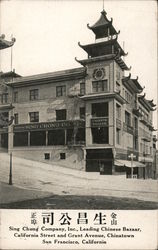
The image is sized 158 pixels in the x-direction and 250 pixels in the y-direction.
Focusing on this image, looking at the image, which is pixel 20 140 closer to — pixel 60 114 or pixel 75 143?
pixel 60 114

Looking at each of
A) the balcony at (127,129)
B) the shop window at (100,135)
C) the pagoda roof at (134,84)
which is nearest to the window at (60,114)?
the shop window at (100,135)

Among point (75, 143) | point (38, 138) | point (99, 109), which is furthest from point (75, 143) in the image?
point (99, 109)

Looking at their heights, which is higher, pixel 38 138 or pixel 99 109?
pixel 99 109

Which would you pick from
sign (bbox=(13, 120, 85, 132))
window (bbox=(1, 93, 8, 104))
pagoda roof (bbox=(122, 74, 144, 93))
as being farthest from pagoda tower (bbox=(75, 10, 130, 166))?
window (bbox=(1, 93, 8, 104))

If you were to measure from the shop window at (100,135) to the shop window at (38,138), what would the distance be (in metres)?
1.68

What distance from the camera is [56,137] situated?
410 inches

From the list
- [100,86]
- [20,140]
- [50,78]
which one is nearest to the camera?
[20,140]

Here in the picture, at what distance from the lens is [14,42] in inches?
286

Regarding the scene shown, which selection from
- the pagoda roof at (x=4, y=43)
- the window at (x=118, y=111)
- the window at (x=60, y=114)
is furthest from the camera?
the window at (x=118, y=111)

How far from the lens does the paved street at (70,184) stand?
6.62 m

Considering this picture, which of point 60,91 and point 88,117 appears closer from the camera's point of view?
point 88,117

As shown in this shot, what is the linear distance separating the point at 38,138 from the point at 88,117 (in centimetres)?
188

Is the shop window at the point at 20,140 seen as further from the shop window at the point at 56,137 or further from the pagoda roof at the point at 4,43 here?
the pagoda roof at the point at 4,43

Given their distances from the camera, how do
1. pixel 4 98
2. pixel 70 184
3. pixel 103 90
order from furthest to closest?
pixel 103 90 → pixel 4 98 → pixel 70 184
